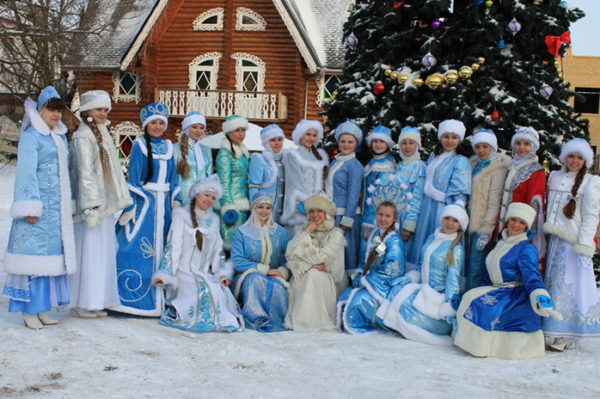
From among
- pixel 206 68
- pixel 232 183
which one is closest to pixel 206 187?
pixel 232 183

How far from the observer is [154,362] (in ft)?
15.0

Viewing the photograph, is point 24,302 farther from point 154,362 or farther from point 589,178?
point 589,178

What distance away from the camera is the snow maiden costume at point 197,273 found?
18.6 feet

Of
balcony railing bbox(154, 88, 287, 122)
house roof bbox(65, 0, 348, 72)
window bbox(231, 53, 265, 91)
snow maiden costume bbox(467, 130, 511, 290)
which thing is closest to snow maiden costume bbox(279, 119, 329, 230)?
snow maiden costume bbox(467, 130, 511, 290)

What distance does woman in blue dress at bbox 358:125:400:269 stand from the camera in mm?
6332

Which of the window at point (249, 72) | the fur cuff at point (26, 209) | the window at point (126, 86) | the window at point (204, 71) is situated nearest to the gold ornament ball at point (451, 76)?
the fur cuff at point (26, 209)

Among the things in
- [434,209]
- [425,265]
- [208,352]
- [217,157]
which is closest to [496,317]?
[425,265]

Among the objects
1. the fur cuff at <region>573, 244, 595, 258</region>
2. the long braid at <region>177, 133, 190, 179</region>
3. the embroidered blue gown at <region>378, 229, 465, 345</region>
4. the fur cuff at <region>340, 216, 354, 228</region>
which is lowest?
the embroidered blue gown at <region>378, 229, 465, 345</region>

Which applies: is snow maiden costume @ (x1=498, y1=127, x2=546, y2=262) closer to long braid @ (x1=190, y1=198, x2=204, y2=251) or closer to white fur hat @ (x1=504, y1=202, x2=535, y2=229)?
white fur hat @ (x1=504, y1=202, x2=535, y2=229)

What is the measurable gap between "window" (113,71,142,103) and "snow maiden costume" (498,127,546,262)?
58.8 feet

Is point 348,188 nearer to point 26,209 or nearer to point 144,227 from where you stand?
point 144,227

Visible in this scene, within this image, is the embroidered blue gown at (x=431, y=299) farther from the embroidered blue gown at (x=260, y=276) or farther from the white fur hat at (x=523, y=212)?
the embroidered blue gown at (x=260, y=276)

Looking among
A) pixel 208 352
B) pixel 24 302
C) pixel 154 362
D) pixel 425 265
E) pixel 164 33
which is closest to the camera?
pixel 154 362

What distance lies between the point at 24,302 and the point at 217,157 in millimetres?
2275
